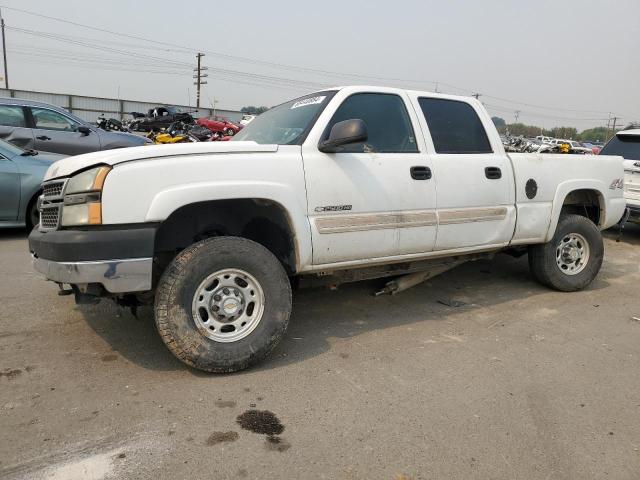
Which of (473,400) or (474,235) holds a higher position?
(474,235)

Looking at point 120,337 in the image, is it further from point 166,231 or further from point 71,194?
point 71,194

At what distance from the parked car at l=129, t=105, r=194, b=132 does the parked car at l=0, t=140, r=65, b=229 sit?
22.6 meters

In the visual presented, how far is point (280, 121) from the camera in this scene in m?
4.18

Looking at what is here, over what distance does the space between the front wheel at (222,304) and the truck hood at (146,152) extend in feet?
1.89

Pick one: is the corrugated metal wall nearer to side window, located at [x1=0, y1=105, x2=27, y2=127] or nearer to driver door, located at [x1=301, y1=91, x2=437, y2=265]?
side window, located at [x1=0, y1=105, x2=27, y2=127]

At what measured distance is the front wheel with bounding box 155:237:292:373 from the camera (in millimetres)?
3092

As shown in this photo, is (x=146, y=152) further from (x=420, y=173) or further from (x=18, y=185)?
(x=18, y=185)

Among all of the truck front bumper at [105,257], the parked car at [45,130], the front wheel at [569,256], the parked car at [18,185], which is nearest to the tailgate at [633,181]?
the front wheel at [569,256]

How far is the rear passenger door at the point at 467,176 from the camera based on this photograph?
13.6 feet

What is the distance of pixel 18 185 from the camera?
6.61 meters

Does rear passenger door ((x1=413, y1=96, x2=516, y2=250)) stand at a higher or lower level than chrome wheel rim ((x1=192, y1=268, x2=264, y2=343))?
higher

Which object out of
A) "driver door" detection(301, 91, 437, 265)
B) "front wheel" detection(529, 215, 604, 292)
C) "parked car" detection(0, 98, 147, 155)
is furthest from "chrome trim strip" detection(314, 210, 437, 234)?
"parked car" detection(0, 98, 147, 155)

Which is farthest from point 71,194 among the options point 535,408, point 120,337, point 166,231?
point 535,408

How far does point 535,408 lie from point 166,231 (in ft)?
8.39
